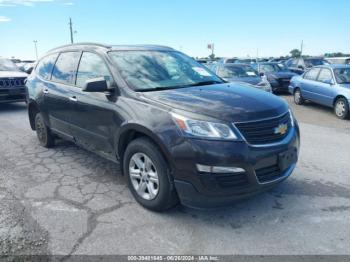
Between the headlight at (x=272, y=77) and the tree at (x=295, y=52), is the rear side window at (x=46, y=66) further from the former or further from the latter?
the tree at (x=295, y=52)

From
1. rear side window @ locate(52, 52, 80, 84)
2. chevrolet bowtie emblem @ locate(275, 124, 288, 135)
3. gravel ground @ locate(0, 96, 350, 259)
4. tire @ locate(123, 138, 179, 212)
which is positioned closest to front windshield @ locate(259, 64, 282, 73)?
gravel ground @ locate(0, 96, 350, 259)

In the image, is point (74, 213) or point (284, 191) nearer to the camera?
point (74, 213)

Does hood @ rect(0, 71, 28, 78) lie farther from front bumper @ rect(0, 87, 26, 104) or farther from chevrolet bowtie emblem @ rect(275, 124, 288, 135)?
chevrolet bowtie emblem @ rect(275, 124, 288, 135)

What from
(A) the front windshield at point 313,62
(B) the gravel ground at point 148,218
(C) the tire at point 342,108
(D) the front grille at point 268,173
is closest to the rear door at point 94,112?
(B) the gravel ground at point 148,218

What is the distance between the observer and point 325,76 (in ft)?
32.2

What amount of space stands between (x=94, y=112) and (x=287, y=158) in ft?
7.72

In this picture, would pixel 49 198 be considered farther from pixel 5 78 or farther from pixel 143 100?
pixel 5 78

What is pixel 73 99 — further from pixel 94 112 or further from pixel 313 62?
pixel 313 62

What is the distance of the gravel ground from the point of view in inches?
113

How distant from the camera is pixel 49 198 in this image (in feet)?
12.6

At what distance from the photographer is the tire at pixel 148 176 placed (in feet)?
10.4

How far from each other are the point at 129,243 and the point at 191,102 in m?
1.47

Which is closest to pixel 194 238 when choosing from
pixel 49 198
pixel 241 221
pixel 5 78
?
pixel 241 221

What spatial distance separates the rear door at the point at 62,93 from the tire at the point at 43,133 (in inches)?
15.7
